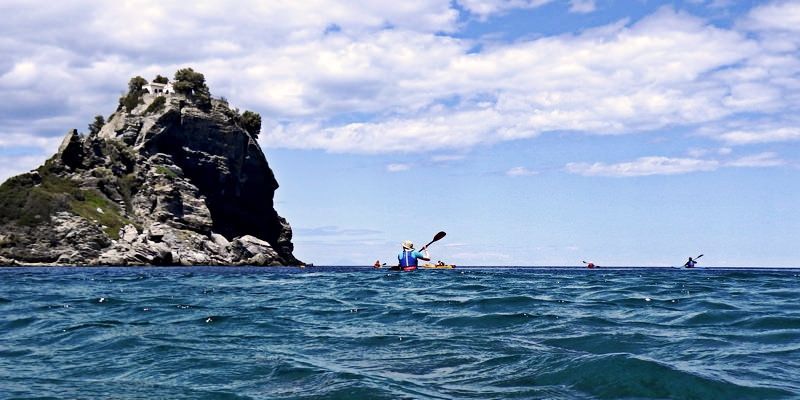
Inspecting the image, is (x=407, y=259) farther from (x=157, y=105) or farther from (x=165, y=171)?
(x=157, y=105)

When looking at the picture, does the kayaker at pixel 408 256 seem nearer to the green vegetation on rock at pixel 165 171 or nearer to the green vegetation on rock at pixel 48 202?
the green vegetation on rock at pixel 48 202

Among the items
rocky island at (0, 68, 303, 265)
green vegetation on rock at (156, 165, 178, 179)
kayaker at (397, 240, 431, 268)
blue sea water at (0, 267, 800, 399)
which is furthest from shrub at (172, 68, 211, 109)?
blue sea water at (0, 267, 800, 399)

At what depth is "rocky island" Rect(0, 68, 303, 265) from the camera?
115688mm

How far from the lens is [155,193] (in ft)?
454

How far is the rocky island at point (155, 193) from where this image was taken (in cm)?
11569

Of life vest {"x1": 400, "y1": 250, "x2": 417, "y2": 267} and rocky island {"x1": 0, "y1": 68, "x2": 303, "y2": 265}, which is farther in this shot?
rocky island {"x1": 0, "y1": 68, "x2": 303, "y2": 265}

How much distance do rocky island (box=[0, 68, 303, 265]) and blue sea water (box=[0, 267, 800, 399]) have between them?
333 feet

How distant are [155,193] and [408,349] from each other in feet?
438

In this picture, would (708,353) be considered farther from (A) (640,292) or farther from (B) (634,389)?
(A) (640,292)

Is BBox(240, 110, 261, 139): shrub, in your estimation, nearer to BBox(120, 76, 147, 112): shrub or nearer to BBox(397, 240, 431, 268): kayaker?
BBox(120, 76, 147, 112): shrub

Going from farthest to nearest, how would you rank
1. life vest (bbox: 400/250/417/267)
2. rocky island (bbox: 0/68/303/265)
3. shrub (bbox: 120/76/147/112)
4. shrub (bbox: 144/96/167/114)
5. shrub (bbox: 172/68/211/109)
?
shrub (bbox: 120/76/147/112)
shrub (bbox: 172/68/211/109)
shrub (bbox: 144/96/167/114)
rocky island (bbox: 0/68/303/265)
life vest (bbox: 400/250/417/267)

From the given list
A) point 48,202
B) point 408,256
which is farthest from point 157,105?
point 408,256

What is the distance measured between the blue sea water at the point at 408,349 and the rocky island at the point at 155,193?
10148 centimetres

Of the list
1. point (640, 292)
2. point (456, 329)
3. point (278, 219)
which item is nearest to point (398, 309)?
point (456, 329)
